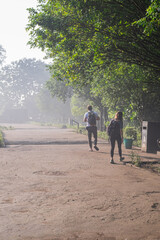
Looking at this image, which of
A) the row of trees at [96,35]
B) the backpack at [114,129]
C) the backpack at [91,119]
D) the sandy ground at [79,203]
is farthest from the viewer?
the backpack at [91,119]

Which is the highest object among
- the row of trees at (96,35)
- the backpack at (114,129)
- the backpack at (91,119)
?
the row of trees at (96,35)

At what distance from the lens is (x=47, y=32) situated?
36.2ft

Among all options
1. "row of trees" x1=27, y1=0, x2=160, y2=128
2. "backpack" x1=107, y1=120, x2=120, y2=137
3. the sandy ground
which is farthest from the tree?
the sandy ground

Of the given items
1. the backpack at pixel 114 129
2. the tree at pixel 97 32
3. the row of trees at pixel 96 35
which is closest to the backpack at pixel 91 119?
the row of trees at pixel 96 35

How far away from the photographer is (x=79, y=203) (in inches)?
202

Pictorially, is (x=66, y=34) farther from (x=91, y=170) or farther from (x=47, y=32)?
(x=91, y=170)

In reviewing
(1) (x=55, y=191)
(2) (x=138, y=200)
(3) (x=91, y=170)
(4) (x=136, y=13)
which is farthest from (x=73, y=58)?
(2) (x=138, y=200)

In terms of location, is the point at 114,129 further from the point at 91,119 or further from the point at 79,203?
the point at 79,203

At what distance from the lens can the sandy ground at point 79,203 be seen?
3.88m

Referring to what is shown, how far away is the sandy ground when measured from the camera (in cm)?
388

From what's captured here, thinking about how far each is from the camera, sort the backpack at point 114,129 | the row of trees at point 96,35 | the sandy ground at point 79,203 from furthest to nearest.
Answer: the backpack at point 114,129 → the row of trees at point 96,35 → the sandy ground at point 79,203

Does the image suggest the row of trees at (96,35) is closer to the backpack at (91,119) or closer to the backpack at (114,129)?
the backpack at (91,119)

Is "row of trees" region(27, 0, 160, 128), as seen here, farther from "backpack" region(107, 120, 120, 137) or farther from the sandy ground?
the sandy ground

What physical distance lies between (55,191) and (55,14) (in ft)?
25.8
